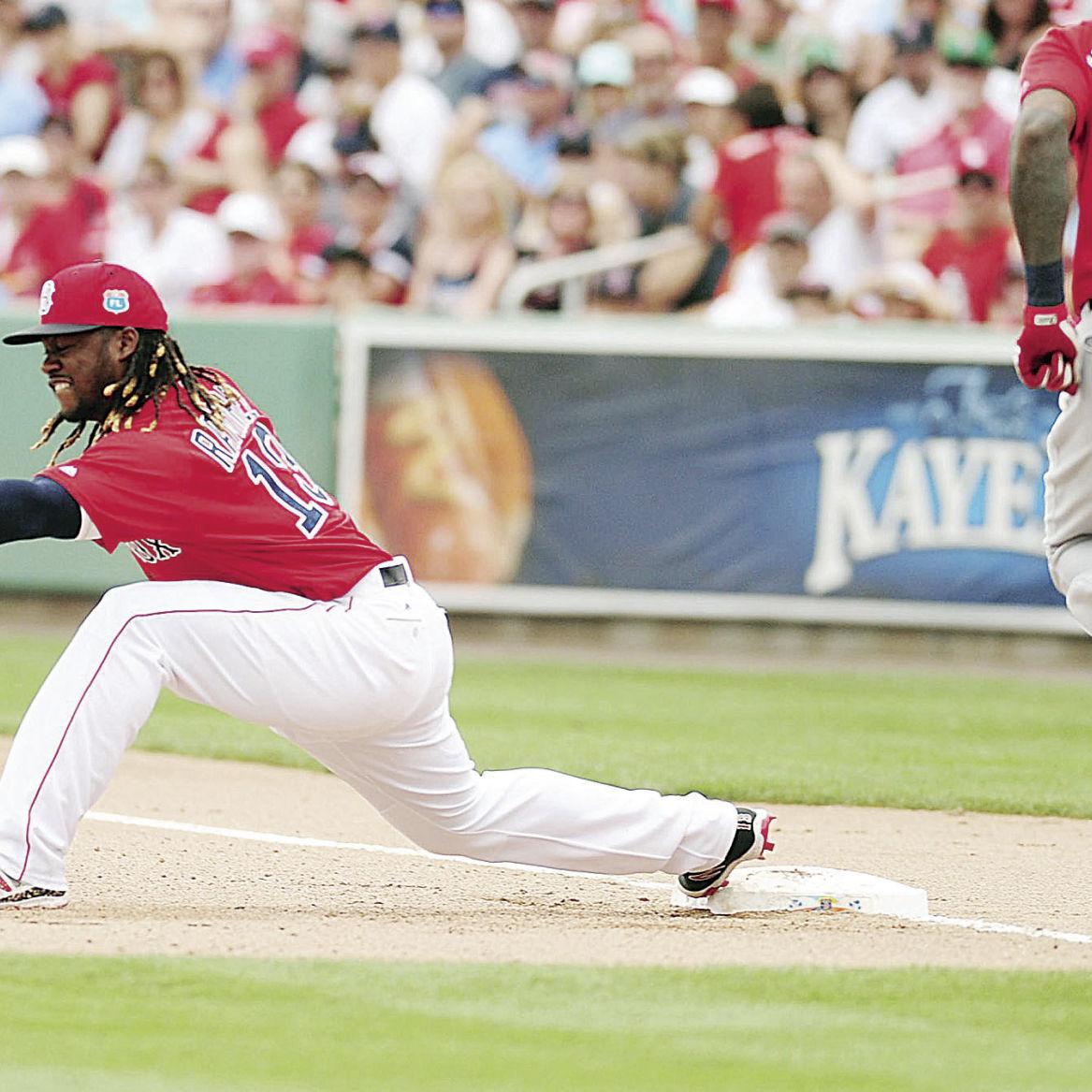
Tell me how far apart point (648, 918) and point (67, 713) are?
56.6 inches

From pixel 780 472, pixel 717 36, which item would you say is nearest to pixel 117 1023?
pixel 780 472

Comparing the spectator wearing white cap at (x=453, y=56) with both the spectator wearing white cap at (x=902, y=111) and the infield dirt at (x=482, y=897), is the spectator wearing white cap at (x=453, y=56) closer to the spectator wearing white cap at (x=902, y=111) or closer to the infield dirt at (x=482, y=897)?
the spectator wearing white cap at (x=902, y=111)

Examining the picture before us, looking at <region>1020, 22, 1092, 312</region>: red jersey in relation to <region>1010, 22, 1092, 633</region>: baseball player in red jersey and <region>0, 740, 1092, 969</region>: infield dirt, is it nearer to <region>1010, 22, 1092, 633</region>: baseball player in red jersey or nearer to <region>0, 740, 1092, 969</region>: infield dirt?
<region>1010, 22, 1092, 633</region>: baseball player in red jersey

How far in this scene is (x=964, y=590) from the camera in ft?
35.4

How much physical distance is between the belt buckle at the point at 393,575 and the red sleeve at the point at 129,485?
513 millimetres

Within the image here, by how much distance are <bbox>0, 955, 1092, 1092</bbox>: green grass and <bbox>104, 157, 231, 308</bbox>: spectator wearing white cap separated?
29.0 feet

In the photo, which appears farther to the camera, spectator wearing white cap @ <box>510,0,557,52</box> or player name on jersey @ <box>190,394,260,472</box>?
spectator wearing white cap @ <box>510,0,557,52</box>

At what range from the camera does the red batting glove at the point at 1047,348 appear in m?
4.47

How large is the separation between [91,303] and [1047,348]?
80.7 inches

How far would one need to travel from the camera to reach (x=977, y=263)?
37.2ft

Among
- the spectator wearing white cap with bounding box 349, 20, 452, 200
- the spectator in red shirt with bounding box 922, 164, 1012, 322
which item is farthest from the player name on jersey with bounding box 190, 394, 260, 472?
the spectator wearing white cap with bounding box 349, 20, 452, 200

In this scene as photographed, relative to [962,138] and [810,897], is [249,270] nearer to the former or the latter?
[962,138]

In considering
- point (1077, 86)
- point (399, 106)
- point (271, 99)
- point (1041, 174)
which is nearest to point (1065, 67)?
point (1077, 86)

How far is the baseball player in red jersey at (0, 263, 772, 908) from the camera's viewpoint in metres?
4.48
